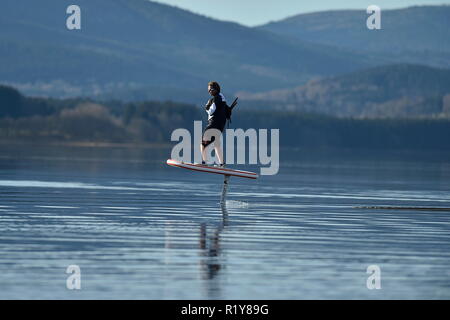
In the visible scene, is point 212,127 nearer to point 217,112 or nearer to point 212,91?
point 217,112

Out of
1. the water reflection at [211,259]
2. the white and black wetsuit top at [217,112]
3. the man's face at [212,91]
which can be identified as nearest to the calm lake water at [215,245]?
the water reflection at [211,259]

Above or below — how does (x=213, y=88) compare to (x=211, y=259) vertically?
above

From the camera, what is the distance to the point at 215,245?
24.7 meters

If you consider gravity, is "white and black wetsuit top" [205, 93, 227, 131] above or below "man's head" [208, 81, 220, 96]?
below

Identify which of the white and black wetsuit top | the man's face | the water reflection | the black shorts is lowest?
the water reflection

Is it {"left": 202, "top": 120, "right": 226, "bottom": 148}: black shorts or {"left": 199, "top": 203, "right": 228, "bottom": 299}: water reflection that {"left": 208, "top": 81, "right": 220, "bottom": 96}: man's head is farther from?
{"left": 199, "top": 203, "right": 228, "bottom": 299}: water reflection

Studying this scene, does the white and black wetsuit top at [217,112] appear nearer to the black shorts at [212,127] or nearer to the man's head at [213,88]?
the black shorts at [212,127]

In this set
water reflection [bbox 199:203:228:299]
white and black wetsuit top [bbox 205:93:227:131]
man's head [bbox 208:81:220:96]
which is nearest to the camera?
water reflection [bbox 199:203:228:299]

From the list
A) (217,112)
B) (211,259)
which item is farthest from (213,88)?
(211,259)

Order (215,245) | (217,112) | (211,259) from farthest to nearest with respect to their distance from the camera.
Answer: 1. (217,112)
2. (215,245)
3. (211,259)

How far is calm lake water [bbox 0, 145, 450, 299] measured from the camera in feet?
62.9

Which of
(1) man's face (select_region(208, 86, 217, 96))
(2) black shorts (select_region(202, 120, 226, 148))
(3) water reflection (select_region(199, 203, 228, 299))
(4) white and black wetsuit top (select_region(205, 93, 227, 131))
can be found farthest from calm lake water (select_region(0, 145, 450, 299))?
(1) man's face (select_region(208, 86, 217, 96))

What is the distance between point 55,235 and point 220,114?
9.92 m

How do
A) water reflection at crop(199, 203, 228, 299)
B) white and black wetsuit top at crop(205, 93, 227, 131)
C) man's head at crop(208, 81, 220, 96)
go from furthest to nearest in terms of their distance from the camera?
1. white and black wetsuit top at crop(205, 93, 227, 131)
2. man's head at crop(208, 81, 220, 96)
3. water reflection at crop(199, 203, 228, 299)
